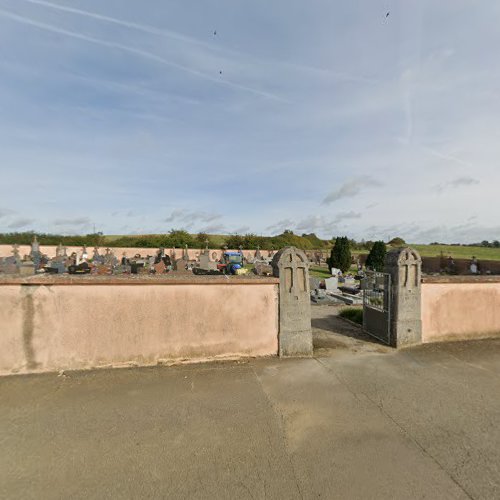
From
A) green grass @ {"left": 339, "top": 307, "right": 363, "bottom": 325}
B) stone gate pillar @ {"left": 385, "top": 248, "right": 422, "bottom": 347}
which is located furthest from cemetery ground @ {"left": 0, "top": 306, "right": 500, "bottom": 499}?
green grass @ {"left": 339, "top": 307, "right": 363, "bottom": 325}

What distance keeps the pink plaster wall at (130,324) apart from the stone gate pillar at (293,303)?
0.60ft

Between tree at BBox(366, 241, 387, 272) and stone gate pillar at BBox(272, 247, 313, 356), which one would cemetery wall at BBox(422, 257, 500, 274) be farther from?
stone gate pillar at BBox(272, 247, 313, 356)

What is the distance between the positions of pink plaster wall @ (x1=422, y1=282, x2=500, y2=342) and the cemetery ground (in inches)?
64.9

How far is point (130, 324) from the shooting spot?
584 cm

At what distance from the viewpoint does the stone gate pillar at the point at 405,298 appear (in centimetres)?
725

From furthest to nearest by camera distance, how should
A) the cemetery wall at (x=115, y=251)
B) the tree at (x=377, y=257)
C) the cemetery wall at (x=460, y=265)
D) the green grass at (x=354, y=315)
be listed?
the cemetery wall at (x=115, y=251), the cemetery wall at (x=460, y=265), the tree at (x=377, y=257), the green grass at (x=354, y=315)

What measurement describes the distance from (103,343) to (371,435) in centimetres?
475

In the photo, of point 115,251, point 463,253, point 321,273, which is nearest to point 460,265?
point 321,273

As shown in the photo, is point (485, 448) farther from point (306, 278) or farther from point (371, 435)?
point (306, 278)

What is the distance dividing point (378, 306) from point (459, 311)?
197 cm

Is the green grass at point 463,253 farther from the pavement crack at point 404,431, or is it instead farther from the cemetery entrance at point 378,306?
Result: the pavement crack at point 404,431

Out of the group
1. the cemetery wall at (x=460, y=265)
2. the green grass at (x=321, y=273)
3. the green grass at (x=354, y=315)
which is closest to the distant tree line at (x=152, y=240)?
the green grass at (x=321, y=273)

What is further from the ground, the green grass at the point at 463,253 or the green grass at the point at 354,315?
the green grass at the point at 463,253

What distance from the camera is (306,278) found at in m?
6.67
